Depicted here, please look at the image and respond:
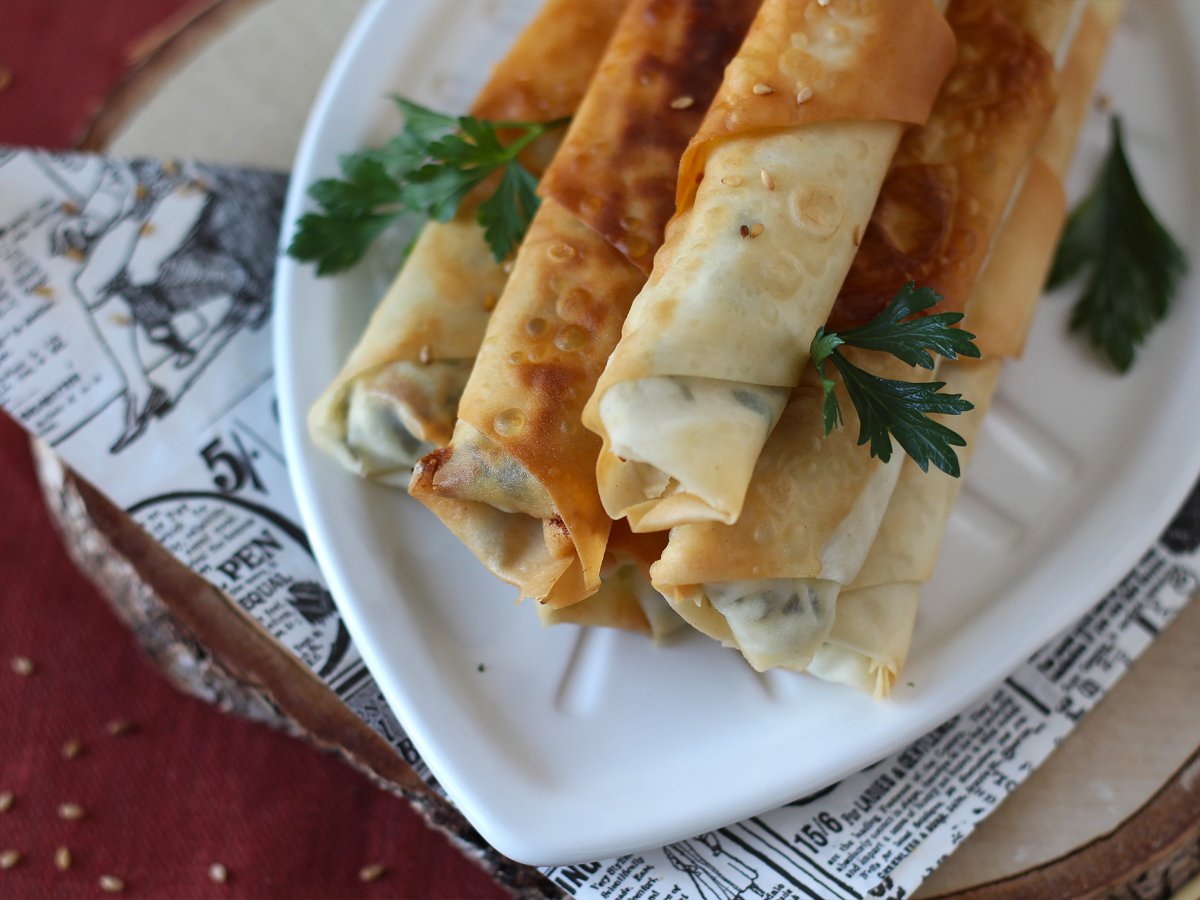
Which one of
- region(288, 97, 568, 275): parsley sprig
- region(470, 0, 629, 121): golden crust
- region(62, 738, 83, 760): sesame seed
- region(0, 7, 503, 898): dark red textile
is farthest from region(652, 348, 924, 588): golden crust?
region(62, 738, 83, 760): sesame seed

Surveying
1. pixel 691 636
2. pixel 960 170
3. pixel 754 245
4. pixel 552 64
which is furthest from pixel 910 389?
pixel 552 64

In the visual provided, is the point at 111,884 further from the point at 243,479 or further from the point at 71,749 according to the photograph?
the point at 243,479

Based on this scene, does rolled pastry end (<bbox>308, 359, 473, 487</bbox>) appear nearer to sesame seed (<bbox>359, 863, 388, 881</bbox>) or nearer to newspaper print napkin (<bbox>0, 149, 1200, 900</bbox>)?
newspaper print napkin (<bbox>0, 149, 1200, 900</bbox>)

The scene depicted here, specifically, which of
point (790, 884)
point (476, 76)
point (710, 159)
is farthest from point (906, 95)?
point (790, 884)

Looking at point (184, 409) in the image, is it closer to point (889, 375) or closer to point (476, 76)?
point (476, 76)

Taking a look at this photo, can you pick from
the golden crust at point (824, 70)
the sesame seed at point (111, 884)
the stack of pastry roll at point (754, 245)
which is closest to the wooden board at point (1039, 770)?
the sesame seed at point (111, 884)

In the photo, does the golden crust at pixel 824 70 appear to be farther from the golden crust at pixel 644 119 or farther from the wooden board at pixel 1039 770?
the wooden board at pixel 1039 770
